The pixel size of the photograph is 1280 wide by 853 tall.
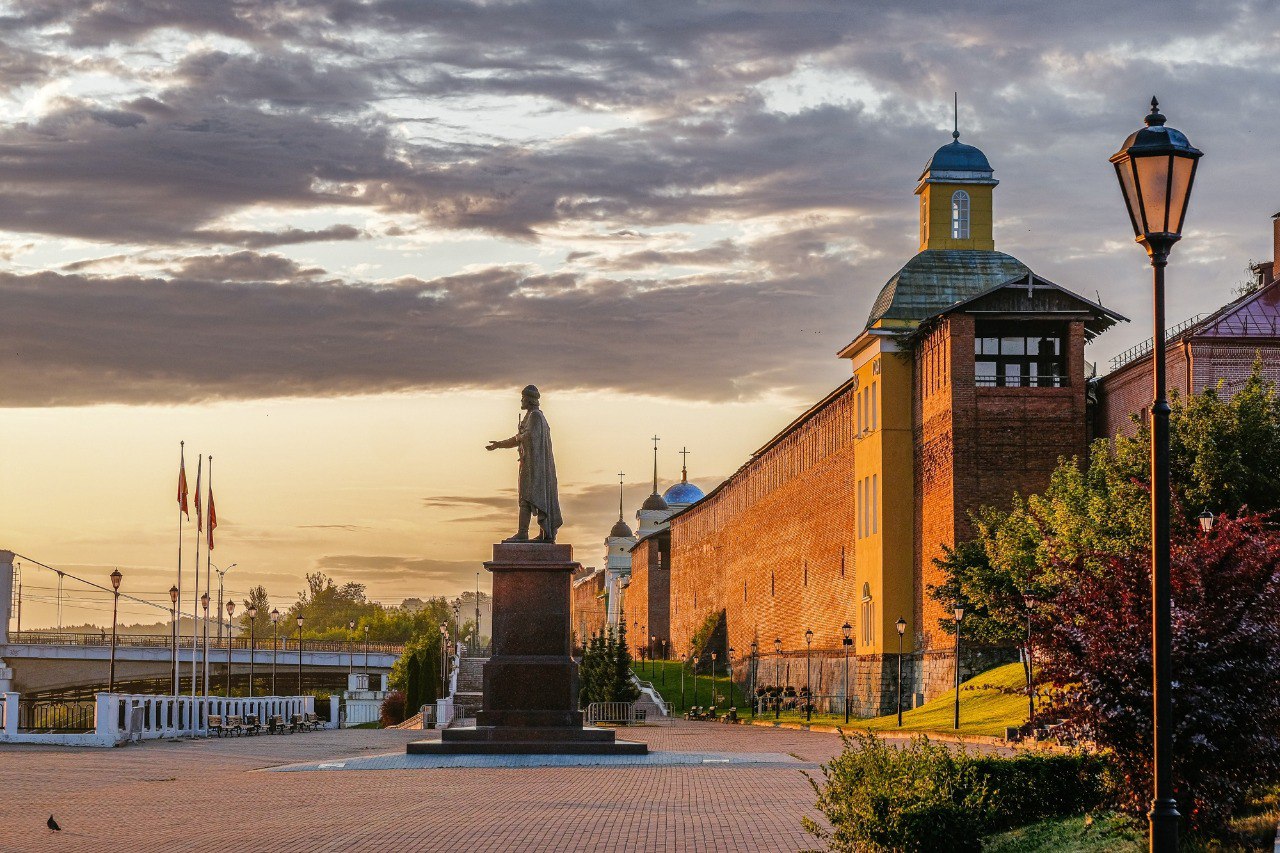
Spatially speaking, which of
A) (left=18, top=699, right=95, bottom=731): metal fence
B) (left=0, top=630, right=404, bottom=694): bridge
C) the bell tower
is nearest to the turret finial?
(left=18, top=699, right=95, bottom=731): metal fence

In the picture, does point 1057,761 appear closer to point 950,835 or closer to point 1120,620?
point 1120,620

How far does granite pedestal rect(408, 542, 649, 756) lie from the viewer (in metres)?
28.2

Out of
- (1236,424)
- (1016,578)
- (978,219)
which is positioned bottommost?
(1016,578)

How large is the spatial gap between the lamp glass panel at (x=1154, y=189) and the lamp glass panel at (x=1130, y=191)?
0.18ft

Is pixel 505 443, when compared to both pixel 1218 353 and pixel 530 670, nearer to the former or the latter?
pixel 530 670

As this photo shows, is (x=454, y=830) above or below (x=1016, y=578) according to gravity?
below

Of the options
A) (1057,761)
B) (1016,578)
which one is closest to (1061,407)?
(1016,578)

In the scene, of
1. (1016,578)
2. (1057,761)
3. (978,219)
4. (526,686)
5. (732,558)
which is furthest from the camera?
(732,558)

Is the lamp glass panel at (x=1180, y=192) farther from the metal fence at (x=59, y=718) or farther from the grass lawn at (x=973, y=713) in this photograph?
the metal fence at (x=59, y=718)

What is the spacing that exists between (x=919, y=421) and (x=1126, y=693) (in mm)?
45215

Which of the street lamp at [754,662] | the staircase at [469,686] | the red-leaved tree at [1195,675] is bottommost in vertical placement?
the staircase at [469,686]

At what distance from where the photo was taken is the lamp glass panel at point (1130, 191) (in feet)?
38.1

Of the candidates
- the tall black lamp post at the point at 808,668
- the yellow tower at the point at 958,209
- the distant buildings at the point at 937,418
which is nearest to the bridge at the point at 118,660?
the tall black lamp post at the point at 808,668

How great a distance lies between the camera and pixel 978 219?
213 ft
